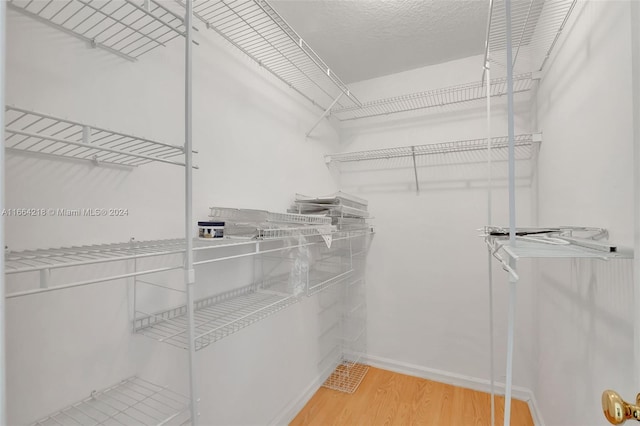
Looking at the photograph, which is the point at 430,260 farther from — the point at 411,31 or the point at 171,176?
the point at 171,176

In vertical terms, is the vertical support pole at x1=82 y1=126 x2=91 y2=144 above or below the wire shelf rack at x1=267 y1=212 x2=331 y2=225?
above

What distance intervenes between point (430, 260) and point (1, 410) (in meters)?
2.09

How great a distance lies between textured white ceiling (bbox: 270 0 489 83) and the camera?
1.44 metres

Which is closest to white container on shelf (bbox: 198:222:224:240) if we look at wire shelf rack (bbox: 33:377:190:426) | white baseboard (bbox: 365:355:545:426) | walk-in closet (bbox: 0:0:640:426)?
walk-in closet (bbox: 0:0:640:426)

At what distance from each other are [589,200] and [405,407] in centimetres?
154

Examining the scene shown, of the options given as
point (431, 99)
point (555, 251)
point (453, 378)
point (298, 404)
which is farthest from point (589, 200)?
point (298, 404)

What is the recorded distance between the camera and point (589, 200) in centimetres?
96

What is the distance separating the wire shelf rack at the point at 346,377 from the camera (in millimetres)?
1975

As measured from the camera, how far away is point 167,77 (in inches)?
40.9

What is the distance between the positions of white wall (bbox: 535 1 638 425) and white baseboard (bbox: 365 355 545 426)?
342 mm

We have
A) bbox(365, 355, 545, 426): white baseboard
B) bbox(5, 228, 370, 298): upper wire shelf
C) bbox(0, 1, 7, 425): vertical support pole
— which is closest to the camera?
bbox(0, 1, 7, 425): vertical support pole

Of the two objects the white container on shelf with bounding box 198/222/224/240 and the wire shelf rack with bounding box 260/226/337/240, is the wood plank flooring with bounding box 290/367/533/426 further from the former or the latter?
the white container on shelf with bounding box 198/222/224/240

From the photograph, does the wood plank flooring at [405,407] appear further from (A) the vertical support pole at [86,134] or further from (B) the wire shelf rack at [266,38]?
(B) the wire shelf rack at [266,38]

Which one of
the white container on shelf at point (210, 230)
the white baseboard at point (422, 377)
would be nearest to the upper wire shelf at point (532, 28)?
the white container on shelf at point (210, 230)
